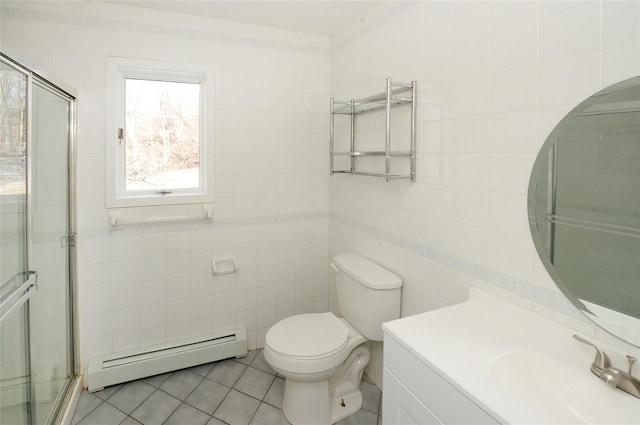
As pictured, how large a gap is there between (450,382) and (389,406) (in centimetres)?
37

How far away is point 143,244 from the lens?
2.32m

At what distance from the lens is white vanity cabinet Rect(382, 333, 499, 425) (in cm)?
96

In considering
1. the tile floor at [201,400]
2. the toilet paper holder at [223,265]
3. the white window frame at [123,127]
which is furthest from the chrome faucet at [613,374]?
the white window frame at [123,127]

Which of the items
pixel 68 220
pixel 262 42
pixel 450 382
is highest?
pixel 262 42

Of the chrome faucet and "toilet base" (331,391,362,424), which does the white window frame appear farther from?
the chrome faucet

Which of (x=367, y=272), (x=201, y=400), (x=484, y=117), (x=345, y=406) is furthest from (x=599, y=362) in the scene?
(x=201, y=400)

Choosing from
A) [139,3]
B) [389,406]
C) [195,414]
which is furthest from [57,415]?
[139,3]

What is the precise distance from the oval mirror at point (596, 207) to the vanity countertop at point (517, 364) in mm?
126

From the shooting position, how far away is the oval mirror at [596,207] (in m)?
1.00

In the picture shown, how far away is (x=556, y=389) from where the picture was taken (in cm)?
105

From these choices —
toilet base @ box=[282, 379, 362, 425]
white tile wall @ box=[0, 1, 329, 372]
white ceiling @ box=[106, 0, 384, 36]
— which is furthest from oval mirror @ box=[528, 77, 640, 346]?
white tile wall @ box=[0, 1, 329, 372]

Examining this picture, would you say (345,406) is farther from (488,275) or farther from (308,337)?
(488,275)

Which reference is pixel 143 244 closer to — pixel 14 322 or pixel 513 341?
pixel 14 322

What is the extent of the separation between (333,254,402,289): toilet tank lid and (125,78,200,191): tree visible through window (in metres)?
1.16
